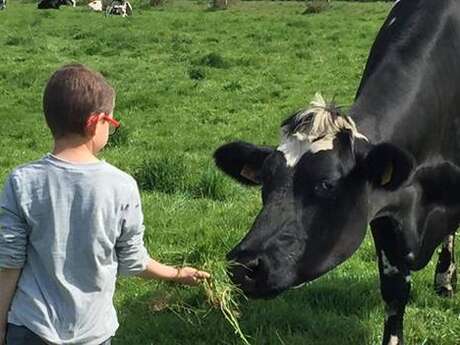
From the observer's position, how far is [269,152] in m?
4.55

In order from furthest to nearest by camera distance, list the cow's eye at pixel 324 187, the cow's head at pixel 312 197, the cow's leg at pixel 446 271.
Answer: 1. the cow's leg at pixel 446 271
2. the cow's eye at pixel 324 187
3. the cow's head at pixel 312 197

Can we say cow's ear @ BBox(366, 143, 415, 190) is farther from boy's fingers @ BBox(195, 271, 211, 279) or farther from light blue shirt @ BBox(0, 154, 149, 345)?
light blue shirt @ BBox(0, 154, 149, 345)

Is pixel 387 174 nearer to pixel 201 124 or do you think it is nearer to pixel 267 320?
pixel 267 320

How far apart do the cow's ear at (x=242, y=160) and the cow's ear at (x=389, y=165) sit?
1.78 ft

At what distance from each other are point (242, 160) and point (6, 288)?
1.75 meters

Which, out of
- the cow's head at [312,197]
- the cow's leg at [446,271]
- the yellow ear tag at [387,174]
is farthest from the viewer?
the cow's leg at [446,271]

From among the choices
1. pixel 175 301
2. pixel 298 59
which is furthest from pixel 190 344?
pixel 298 59

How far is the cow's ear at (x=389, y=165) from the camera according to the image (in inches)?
168

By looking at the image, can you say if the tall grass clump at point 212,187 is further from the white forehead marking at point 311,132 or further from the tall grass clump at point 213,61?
the tall grass clump at point 213,61

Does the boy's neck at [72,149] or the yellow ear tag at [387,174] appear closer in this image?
the boy's neck at [72,149]

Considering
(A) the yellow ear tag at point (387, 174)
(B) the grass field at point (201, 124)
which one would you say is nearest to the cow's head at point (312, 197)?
(A) the yellow ear tag at point (387, 174)

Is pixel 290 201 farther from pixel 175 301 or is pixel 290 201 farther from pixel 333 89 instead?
pixel 333 89

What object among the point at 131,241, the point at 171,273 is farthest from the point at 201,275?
the point at 131,241

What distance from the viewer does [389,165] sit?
14.3ft
